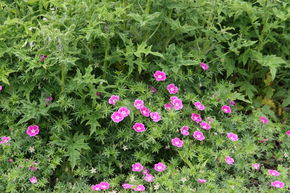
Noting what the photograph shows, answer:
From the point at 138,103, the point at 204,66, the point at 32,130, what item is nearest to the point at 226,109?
the point at 204,66

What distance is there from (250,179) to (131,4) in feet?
6.28

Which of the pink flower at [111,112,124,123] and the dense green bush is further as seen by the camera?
the pink flower at [111,112,124,123]

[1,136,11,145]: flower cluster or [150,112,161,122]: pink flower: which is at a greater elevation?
[150,112,161,122]: pink flower

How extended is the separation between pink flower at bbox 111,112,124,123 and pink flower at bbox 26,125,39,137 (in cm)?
65

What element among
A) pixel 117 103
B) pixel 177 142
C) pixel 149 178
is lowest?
pixel 149 178

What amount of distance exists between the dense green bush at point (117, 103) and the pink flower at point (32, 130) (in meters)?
0.05

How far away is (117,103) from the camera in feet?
11.1

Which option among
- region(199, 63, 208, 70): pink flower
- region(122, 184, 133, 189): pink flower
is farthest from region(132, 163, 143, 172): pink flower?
region(199, 63, 208, 70): pink flower

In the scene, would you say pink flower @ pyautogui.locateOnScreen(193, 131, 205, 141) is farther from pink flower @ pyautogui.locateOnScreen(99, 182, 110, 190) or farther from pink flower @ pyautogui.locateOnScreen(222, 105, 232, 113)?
pink flower @ pyautogui.locateOnScreen(99, 182, 110, 190)

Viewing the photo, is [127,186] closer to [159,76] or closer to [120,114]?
[120,114]

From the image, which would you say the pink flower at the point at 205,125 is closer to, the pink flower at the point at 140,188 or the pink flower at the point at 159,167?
the pink flower at the point at 159,167

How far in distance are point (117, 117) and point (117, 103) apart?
12 cm

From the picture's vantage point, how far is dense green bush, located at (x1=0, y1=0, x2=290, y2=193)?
3.21 metres

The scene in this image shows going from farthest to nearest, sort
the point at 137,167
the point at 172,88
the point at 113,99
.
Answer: the point at 172,88
the point at 113,99
the point at 137,167
